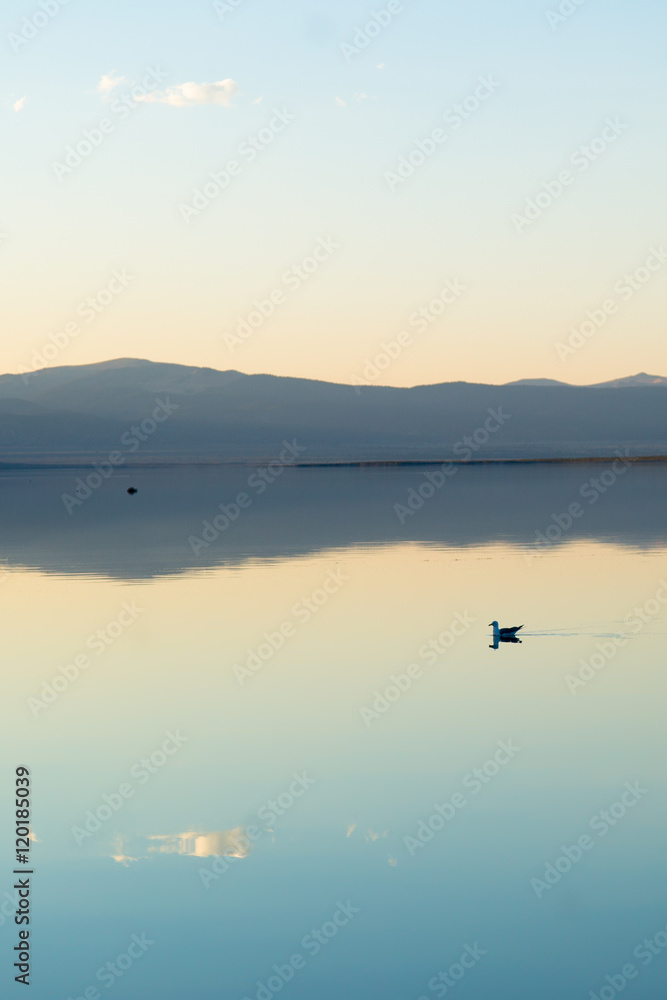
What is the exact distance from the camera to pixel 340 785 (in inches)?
496

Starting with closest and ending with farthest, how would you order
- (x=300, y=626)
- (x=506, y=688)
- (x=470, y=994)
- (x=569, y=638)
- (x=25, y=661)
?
(x=470, y=994)
(x=506, y=688)
(x=25, y=661)
(x=569, y=638)
(x=300, y=626)

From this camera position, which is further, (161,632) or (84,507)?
(84,507)

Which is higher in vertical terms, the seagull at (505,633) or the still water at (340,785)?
the seagull at (505,633)

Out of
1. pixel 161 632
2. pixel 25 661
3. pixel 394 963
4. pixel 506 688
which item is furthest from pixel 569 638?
pixel 394 963

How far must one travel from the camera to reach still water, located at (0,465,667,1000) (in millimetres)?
8781

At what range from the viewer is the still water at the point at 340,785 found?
28.8 feet

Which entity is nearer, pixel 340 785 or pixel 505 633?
pixel 340 785

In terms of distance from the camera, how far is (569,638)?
20.9m

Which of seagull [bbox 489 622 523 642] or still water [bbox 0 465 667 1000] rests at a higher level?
seagull [bbox 489 622 523 642]

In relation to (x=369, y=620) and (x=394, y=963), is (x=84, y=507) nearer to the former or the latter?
(x=369, y=620)

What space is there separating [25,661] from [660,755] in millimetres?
10608

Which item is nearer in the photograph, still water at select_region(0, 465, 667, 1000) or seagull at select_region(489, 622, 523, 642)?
still water at select_region(0, 465, 667, 1000)

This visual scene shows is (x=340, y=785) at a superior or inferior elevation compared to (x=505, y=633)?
inferior

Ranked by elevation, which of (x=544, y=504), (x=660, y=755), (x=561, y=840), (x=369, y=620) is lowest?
(x=561, y=840)
